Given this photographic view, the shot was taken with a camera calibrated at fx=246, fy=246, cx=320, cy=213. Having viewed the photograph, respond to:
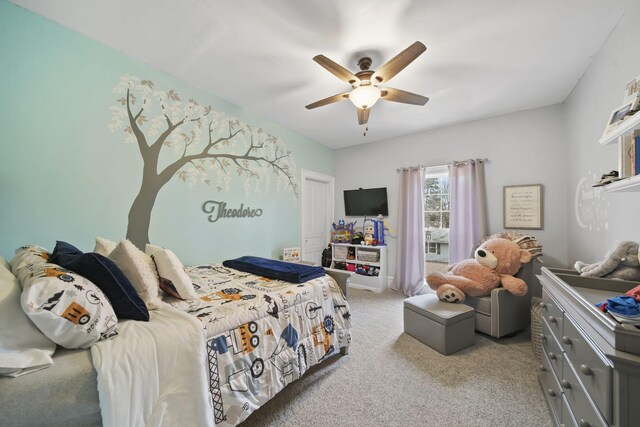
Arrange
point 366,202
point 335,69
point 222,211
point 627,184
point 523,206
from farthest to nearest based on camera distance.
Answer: point 366,202
point 523,206
point 222,211
point 335,69
point 627,184

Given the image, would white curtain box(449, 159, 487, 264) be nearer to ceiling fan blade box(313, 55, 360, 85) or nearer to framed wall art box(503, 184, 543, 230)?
framed wall art box(503, 184, 543, 230)

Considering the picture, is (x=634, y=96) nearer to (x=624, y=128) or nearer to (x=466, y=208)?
(x=624, y=128)

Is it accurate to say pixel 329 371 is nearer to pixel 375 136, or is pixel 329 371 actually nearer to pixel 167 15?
pixel 167 15

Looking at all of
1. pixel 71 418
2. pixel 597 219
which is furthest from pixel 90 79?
pixel 597 219

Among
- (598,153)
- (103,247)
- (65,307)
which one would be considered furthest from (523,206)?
(103,247)

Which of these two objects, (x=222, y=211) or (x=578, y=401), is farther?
(x=222, y=211)

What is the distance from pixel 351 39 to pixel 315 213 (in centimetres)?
288

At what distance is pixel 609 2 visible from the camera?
1.51 meters

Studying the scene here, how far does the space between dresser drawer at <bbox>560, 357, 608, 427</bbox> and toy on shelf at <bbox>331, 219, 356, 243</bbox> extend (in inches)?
128

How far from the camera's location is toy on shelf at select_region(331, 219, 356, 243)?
4.38 meters

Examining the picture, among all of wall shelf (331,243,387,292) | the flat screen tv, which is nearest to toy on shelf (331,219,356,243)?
wall shelf (331,243,387,292)

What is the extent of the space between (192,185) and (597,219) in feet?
12.2

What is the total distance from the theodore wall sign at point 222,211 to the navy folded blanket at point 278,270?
1.86 ft

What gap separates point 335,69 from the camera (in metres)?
1.84
